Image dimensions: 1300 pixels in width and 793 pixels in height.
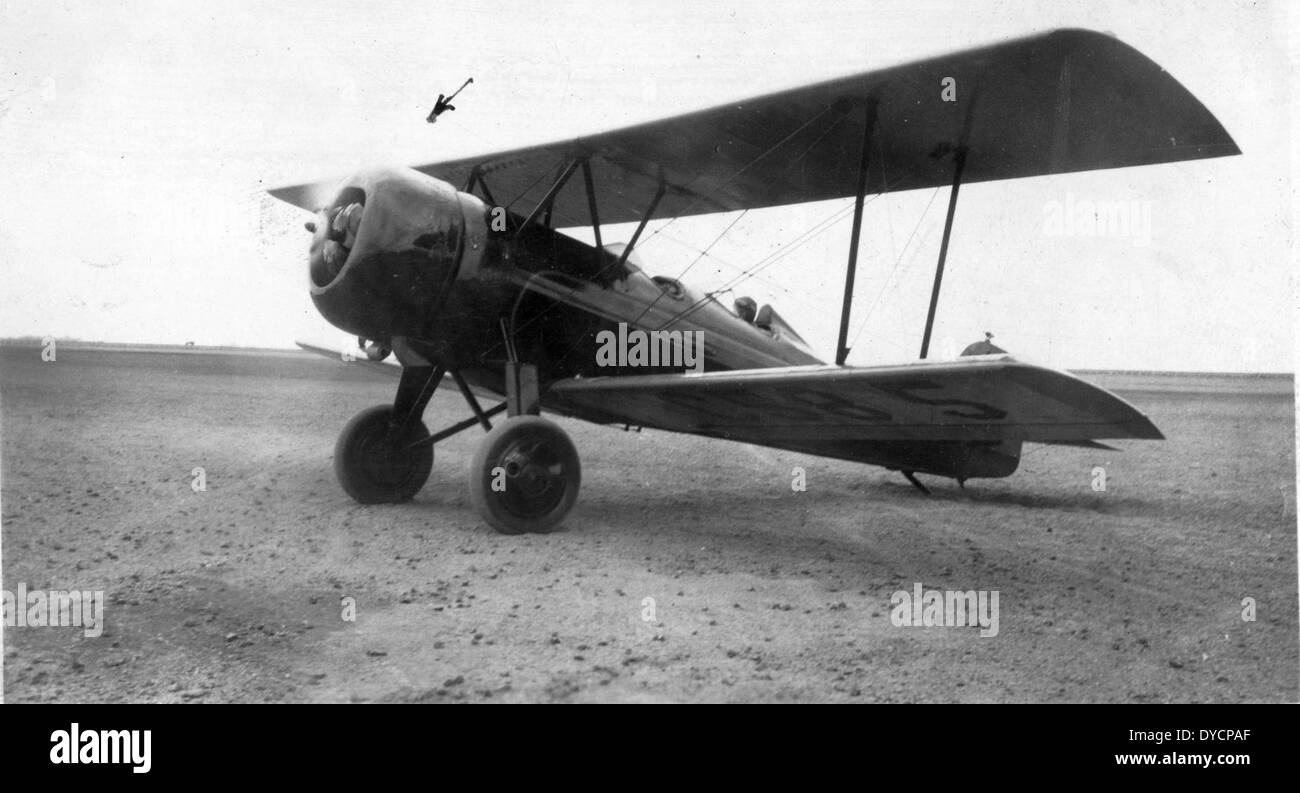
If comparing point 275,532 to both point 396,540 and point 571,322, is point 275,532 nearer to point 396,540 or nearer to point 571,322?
point 396,540

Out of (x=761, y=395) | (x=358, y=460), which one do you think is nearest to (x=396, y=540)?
(x=358, y=460)

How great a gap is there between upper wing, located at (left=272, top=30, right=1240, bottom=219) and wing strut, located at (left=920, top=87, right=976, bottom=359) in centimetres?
4

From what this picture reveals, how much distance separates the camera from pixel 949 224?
4648mm

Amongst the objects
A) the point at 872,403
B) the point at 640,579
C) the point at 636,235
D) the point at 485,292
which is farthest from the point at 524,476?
the point at 872,403

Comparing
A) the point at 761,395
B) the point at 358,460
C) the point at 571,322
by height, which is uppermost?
the point at 571,322

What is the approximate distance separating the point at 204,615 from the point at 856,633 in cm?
237

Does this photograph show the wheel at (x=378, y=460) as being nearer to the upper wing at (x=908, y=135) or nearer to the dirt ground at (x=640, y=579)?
the dirt ground at (x=640, y=579)

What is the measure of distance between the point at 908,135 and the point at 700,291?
1751 millimetres

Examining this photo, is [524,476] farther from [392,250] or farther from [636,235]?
[636,235]

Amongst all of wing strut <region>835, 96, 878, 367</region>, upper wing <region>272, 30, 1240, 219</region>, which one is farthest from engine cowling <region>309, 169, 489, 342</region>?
wing strut <region>835, 96, 878, 367</region>

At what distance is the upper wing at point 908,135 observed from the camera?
11.7ft

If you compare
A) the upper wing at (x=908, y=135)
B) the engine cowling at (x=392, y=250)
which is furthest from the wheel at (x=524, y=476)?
the upper wing at (x=908, y=135)

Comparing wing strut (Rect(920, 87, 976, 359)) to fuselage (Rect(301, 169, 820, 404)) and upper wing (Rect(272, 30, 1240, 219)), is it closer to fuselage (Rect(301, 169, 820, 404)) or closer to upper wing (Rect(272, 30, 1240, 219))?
upper wing (Rect(272, 30, 1240, 219))

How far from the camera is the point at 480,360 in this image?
16.4ft
